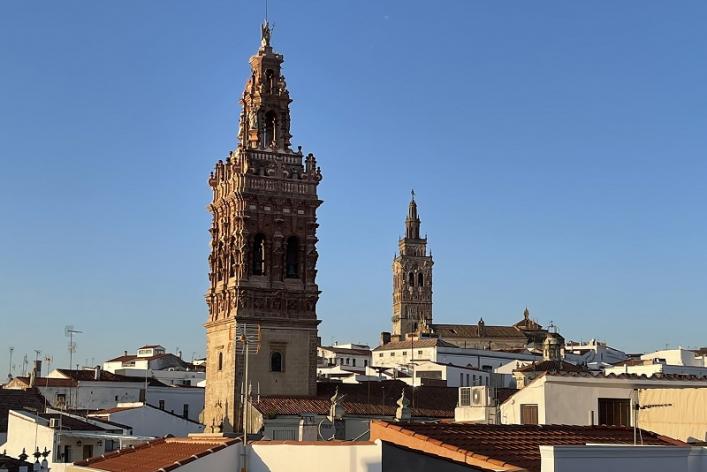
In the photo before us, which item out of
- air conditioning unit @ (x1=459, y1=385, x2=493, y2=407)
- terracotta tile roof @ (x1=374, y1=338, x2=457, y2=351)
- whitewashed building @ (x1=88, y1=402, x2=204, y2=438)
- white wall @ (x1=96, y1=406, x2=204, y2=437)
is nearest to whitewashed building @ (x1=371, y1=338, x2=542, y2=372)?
terracotta tile roof @ (x1=374, y1=338, x2=457, y2=351)

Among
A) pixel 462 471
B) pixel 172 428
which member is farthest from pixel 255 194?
pixel 462 471

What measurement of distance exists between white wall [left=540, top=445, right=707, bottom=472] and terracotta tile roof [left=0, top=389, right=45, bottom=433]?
49106 millimetres

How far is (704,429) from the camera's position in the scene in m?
30.4

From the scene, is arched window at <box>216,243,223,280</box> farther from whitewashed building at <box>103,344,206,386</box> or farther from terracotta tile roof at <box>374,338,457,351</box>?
terracotta tile roof at <box>374,338,457,351</box>

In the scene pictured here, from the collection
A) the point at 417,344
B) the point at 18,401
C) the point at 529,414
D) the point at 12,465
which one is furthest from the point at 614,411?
the point at 417,344

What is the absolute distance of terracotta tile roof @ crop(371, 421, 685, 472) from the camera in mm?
23625

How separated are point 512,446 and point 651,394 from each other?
8.80m

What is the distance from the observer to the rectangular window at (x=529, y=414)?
38.3 metres

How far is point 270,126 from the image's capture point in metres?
72.0

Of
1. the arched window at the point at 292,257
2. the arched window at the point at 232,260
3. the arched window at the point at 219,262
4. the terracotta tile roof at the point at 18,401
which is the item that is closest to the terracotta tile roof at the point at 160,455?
the arched window at the point at 232,260

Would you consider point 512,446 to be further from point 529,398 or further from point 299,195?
point 299,195

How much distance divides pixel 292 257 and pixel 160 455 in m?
39.1

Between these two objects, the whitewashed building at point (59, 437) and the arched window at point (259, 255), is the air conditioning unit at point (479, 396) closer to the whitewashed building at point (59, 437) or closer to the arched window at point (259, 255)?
the whitewashed building at point (59, 437)

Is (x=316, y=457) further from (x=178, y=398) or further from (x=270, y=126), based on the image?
(x=178, y=398)
